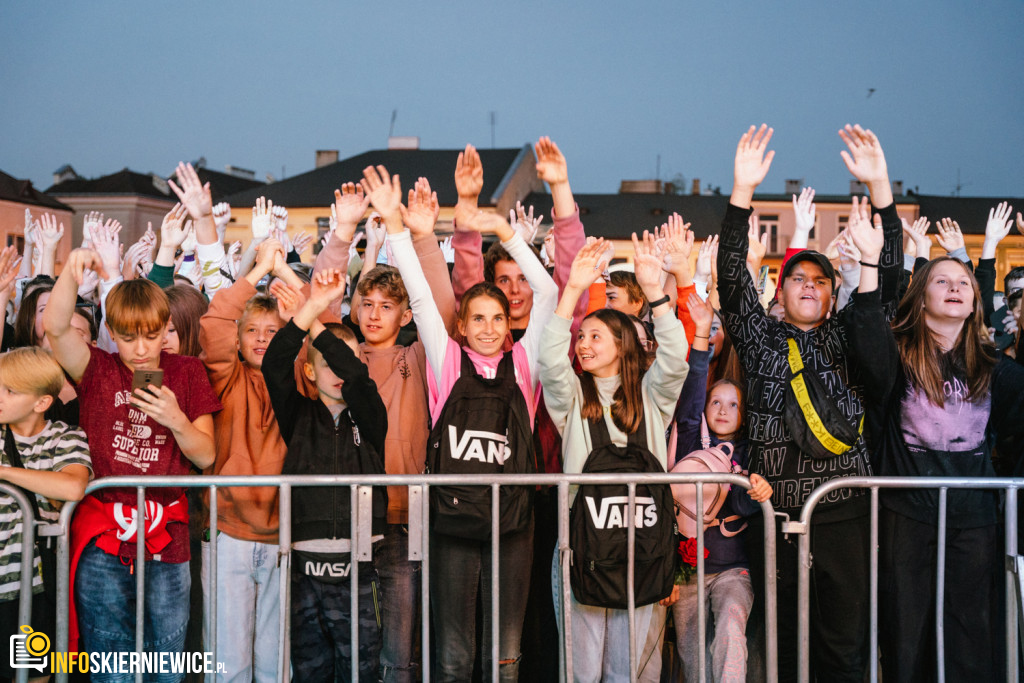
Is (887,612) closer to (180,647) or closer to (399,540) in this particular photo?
(399,540)

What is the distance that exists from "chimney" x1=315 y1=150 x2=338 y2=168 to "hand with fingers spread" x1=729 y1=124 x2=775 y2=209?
4390 centimetres

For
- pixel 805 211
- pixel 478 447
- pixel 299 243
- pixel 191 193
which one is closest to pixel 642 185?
pixel 299 243

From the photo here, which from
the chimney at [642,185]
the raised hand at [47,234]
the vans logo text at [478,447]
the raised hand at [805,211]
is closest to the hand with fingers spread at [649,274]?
the vans logo text at [478,447]

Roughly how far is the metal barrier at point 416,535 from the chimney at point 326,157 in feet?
145

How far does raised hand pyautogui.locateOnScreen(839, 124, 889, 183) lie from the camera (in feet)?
13.5

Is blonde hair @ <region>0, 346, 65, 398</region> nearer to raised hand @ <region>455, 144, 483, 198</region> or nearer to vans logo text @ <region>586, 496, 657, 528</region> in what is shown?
raised hand @ <region>455, 144, 483, 198</region>

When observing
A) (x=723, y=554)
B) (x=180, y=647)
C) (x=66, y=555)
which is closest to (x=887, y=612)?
(x=723, y=554)

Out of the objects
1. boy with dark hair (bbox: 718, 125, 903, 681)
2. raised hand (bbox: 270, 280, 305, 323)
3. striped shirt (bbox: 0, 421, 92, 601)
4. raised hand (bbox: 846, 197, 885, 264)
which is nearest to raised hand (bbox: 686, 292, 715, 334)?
boy with dark hair (bbox: 718, 125, 903, 681)

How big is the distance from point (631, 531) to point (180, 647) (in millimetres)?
2150

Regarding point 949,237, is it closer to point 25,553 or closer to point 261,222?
point 261,222

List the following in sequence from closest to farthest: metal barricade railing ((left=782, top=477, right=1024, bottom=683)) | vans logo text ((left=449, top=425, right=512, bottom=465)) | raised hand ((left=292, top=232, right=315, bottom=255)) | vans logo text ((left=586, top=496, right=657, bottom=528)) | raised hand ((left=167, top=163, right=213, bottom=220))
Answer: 1. metal barricade railing ((left=782, top=477, right=1024, bottom=683))
2. vans logo text ((left=586, top=496, right=657, bottom=528))
3. vans logo text ((left=449, top=425, right=512, bottom=465))
4. raised hand ((left=167, top=163, right=213, bottom=220))
5. raised hand ((left=292, top=232, right=315, bottom=255))

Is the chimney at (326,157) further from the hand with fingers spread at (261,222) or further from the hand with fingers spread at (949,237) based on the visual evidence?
the hand with fingers spread at (949,237)

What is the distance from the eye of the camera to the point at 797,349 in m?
4.13

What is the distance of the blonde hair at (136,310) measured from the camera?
3.86 m
